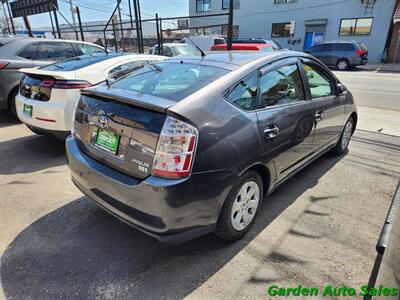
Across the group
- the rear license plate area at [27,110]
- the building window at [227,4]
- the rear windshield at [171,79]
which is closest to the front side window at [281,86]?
the rear windshield at [171,79]

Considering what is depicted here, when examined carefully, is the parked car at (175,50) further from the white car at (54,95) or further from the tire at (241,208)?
the tire at (241,208)

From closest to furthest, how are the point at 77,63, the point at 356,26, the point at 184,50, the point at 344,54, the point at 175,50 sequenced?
the point at 77,63 → the point at 175,50 → the point at 184,50 → the point at 344,54 → the point at 356,26

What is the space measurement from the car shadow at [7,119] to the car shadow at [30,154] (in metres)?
1.17

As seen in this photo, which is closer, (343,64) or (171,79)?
(171,79)

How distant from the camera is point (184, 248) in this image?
2.51m

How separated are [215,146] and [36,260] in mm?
1746

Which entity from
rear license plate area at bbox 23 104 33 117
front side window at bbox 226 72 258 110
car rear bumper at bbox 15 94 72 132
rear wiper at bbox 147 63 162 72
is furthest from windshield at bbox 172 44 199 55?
front side window at bbox 226 72 258 110

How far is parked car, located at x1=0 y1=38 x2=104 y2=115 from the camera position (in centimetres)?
574

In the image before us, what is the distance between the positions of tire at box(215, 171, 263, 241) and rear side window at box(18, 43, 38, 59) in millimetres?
5867

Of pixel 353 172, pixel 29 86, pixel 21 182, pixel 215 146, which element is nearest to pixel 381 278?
pixel 215 146

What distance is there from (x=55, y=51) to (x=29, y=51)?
56 centimetres
